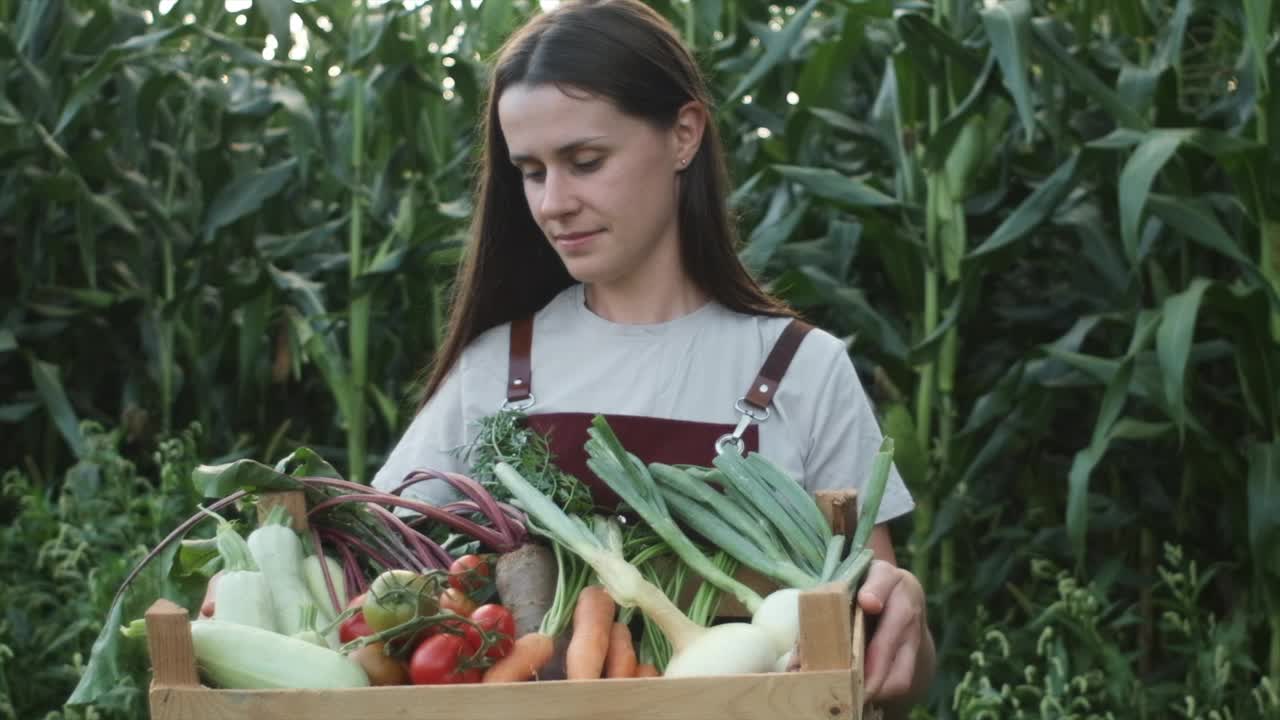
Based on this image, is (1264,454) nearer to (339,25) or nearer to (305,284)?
(305,284)

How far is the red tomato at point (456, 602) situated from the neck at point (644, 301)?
715mm

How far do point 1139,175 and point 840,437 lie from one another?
138 cm

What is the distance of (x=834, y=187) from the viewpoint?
3549 millimetres

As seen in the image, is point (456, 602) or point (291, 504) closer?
point (456, 602)

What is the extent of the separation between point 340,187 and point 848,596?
350cm

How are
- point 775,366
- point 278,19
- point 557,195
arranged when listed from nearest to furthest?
point 557,195, point 775,366, point 278,19

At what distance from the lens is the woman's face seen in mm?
1855

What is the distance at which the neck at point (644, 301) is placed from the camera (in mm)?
2082

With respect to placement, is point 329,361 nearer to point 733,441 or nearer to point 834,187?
point 834,187

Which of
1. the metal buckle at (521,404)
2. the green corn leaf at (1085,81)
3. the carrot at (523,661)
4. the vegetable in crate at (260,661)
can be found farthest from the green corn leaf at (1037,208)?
the vegetable in crate at (260,661)

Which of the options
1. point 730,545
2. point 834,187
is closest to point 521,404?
point 730,545

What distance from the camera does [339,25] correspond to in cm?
459


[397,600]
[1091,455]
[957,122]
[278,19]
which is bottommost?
[1091,455]

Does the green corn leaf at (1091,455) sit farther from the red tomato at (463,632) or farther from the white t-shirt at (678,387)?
the red tomato at (463,632)
